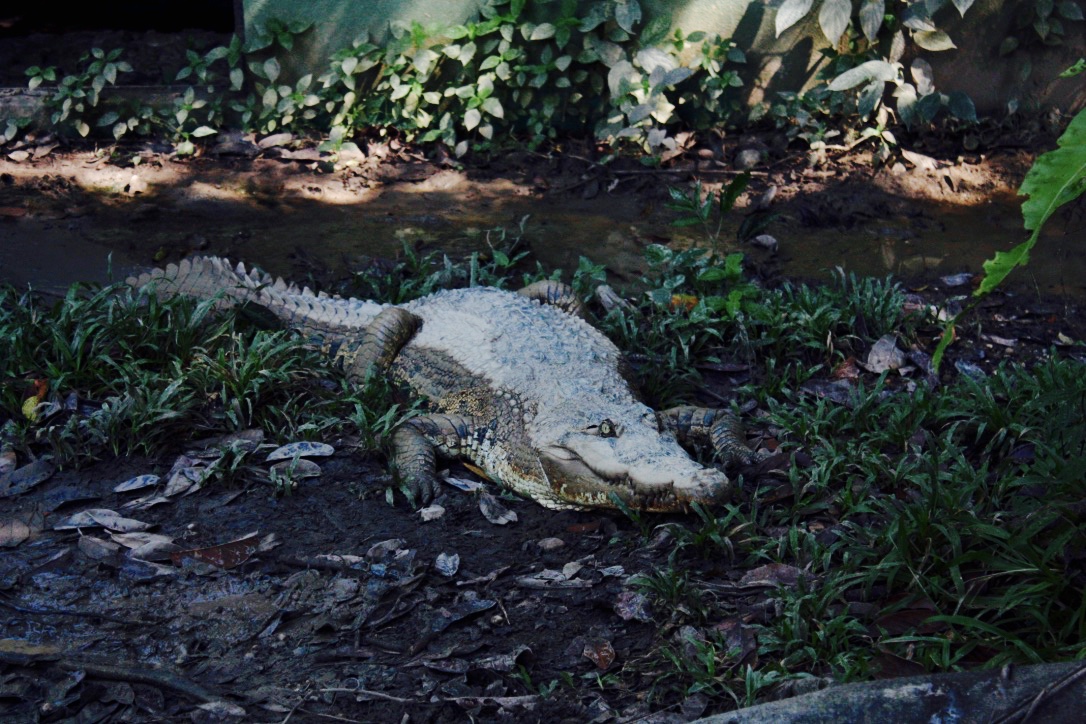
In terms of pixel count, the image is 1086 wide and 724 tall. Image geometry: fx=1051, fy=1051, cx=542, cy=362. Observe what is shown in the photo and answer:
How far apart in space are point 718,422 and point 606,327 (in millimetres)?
1040

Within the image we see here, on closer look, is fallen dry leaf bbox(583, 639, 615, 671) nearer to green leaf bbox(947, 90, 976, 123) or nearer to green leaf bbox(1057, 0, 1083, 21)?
green leaf bbox(947, 90, 976, 123)

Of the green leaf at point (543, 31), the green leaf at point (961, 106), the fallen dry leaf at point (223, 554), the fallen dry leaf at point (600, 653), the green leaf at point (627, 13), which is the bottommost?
the fallen dry leaf at point (223, 554)

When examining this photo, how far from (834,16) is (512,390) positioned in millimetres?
4244

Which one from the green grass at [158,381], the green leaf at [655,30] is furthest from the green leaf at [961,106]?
the green grass at [158,381]

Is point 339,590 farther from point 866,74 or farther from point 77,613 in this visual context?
point 866,74

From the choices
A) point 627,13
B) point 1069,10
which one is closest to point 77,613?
point 627,13

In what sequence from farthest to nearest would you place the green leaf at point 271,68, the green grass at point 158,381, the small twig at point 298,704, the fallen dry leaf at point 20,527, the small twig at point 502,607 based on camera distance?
the green leaf at point 271,68 → the green grass at point 158,381 → the fallen dry leaf at point 20,527 → the small twig at point 502,607 → the small twig at point 298,704

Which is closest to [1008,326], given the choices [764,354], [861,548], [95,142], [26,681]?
[764,354]

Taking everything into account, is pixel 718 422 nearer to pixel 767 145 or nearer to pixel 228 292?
pixel 228 292

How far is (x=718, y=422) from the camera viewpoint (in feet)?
13.4

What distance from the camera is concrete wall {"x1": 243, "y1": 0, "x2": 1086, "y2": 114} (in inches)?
292

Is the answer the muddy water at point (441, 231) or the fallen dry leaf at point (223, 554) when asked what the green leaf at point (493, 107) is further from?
the fallen dry leaf at point (223, 554)

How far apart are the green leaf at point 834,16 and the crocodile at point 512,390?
324 centimetres

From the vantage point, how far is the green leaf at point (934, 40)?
719cm
